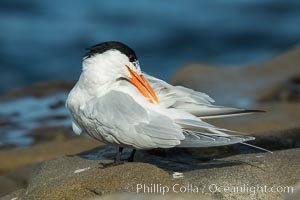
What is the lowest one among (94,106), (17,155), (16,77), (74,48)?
(94,106)

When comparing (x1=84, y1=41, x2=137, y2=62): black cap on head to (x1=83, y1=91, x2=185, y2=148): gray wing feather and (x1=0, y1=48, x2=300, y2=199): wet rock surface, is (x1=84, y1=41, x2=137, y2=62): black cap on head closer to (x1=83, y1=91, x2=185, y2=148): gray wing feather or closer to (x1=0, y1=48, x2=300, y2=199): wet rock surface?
(x1=83, y1=91, x2=185, y2=148): gray wing feather

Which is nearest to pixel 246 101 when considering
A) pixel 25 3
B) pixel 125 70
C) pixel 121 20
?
pixel 125 70

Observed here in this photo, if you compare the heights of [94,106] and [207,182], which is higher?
[94,106]

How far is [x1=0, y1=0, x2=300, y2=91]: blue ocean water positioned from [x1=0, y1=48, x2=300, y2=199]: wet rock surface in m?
3.75

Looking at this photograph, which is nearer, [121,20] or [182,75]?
[182,75]

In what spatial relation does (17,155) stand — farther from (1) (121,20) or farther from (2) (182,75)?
(1) (121,20)

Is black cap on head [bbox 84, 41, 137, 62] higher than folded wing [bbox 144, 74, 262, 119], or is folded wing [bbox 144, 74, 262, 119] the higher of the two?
black cap on head [bbox 84, 41, 137, 62]

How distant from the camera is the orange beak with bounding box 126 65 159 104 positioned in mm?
4566

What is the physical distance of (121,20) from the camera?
14172mm

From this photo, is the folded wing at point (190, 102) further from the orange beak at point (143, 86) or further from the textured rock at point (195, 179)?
the textured rock at point (195, 179)

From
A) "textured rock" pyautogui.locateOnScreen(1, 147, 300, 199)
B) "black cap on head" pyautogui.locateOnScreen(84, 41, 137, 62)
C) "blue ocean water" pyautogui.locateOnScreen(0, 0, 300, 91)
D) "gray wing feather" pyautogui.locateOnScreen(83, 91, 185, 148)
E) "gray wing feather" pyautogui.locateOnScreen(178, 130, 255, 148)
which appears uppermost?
"blue ocean water" pyautogui.locateOnScreen(0, 0, 300, 91)

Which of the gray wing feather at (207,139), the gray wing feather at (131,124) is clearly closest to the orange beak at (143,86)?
the gray wing feather at (131,124)

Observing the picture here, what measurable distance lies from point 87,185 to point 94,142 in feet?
8.01

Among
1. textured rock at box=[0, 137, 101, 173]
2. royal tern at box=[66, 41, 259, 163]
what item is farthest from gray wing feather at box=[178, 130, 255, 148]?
textured rock at box=[0, 137, 101, 173]
